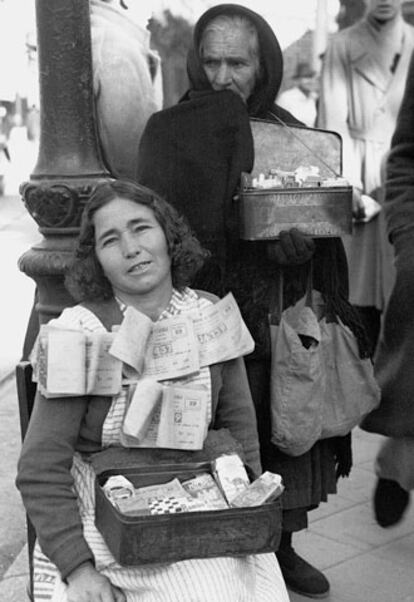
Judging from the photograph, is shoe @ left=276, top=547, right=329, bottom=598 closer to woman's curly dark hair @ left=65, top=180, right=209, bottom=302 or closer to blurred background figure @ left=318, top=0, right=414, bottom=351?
woman's curly dark hair @ left=65, top=180, right=209, bottom=302

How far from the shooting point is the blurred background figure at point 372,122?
5.73 metres

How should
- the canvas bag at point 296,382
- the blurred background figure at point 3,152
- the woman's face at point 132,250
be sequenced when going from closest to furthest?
1. the woman's face at point 132,250
2. the canvas bag at point 296,382
3. the blurred background figure at point 3,152

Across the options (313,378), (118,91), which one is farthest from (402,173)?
(118,91)

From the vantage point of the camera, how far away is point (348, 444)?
3.39 m

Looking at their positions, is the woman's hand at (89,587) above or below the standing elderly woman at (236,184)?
below

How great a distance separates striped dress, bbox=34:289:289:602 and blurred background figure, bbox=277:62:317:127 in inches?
175

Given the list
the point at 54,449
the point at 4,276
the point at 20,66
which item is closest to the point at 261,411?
the point at 54,449

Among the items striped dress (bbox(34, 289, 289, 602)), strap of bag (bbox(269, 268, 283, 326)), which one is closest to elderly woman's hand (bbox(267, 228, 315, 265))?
strap of bag (bbox(269, 268, 283, 326))

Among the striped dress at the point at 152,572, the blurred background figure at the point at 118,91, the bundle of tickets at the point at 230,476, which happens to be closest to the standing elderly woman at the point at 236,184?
the blurred background figure at the point at 118,91

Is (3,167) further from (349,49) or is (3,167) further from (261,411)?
(261,411)

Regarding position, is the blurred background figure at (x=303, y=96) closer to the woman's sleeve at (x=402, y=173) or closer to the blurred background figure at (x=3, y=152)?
the woman's sleeve at (x=402, y=173)

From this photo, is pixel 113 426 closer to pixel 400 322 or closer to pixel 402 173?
pixel 400 322

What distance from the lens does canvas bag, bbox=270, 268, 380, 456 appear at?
3053 mm

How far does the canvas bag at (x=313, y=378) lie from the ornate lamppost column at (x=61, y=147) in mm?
643
